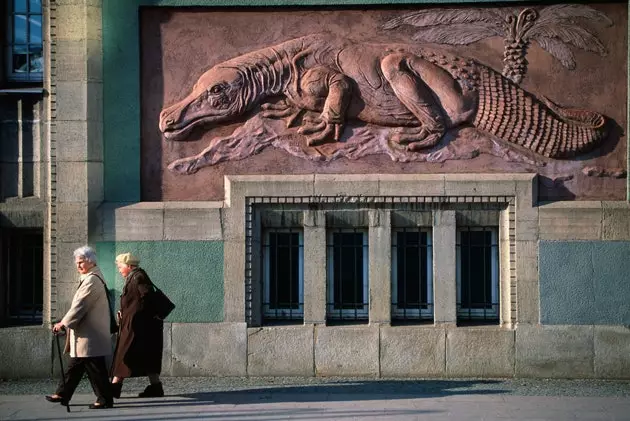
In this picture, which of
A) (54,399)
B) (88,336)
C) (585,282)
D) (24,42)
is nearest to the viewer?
(88,336)

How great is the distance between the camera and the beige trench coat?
12.4 m

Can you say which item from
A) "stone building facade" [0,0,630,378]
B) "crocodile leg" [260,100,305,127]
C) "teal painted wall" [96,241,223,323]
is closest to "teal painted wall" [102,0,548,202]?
"stone building facade" [0,0,630,378]

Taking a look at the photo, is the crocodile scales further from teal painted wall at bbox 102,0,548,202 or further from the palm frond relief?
teal painted wall at bbox 102,0,548,202

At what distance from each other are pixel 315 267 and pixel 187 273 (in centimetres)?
160

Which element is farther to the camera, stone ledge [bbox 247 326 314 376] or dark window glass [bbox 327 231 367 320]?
dark window glass [bbox 327 231 367 320]

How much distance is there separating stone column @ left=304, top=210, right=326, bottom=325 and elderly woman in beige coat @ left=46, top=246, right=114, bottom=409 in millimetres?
2997

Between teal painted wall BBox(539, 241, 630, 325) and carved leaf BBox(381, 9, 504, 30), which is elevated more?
carved leaf BBox(381, 9, 504, 30)

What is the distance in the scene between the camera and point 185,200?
48.7 ft

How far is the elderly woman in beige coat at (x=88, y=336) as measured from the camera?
12.4 meters

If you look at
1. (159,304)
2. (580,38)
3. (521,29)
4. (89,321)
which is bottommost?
(89,321)

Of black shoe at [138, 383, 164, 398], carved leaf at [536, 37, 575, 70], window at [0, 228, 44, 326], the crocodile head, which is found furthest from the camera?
window at [0, 228, 44, 326]

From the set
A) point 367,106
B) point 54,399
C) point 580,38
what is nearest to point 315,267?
point 367,106

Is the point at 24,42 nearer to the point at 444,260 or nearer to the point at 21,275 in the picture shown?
the point at 21,275

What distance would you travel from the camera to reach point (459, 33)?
14672 mm
